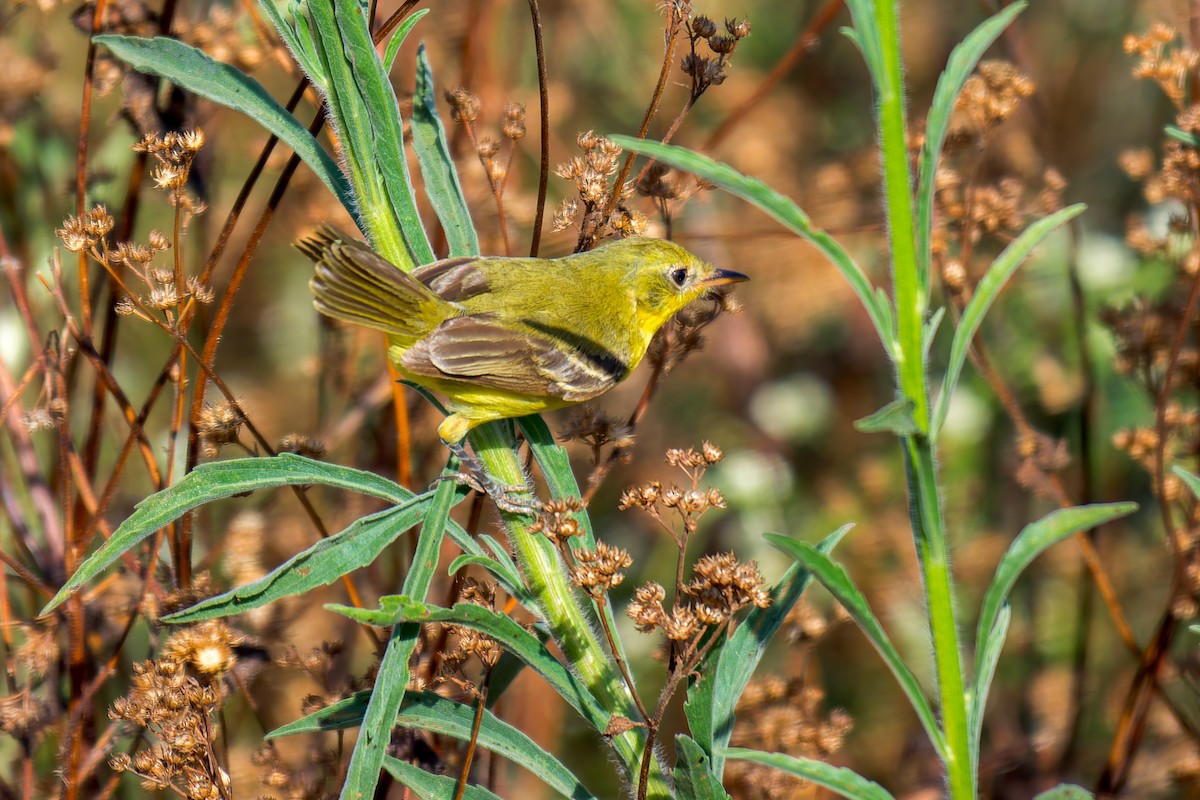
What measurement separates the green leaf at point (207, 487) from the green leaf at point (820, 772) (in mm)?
→ 774

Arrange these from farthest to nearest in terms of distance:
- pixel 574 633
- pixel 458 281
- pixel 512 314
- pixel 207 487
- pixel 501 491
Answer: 1. pixel 512 314
2. pixel 458 281
3. pixel 501 491
4. pixel 574 633
5. pixel 207 487

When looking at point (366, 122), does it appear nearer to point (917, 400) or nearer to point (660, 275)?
point (917, 400)

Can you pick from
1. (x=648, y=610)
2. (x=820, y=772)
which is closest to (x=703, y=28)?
(x=648, y=610)

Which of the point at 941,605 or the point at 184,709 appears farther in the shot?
the point at 184,709

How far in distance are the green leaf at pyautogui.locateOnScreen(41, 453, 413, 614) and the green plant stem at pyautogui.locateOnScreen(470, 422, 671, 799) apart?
30 cm

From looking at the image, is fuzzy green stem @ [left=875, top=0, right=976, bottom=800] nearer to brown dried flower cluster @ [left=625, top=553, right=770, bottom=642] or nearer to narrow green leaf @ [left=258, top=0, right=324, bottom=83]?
brown dried flower cluster @ [left=625, top=553, right=770, bottom=642]

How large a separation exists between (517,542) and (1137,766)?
2688mm

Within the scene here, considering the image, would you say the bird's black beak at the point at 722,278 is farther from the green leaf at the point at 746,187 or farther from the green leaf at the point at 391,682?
the green leaf at the point at 746,187

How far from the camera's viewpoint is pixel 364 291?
2.76 m

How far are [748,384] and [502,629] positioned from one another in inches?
147

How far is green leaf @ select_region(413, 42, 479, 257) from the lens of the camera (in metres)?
2.26

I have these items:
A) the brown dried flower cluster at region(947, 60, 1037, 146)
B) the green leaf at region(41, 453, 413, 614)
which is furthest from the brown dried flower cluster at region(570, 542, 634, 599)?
the brown dried flower cluster at region(947, 60, 1037, 146)

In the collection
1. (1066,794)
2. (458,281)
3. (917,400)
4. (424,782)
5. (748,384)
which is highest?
(917,400)

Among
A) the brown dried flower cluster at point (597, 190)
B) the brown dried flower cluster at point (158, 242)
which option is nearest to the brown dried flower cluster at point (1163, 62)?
the brown dried flower cluster at point (597, 190)
